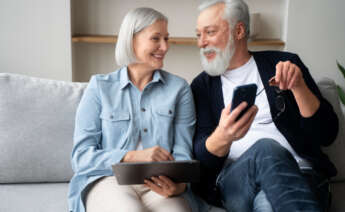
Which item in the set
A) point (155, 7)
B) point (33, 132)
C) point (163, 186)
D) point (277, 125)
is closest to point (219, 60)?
point (277, 125)

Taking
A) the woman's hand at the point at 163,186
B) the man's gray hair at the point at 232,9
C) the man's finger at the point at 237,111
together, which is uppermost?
the man's gray hair at the point at 232,9

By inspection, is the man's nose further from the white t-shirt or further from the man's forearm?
the man's forearm

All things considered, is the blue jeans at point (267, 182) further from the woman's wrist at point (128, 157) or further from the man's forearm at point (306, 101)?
the woman's wrist at point (128, 157)

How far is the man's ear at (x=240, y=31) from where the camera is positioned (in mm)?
1872

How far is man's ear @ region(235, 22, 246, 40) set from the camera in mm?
1872

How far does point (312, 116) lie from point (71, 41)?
1709 mm

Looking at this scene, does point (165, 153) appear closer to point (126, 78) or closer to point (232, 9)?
point (126, 78)

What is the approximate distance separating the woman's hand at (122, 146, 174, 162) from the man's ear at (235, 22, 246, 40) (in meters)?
0.68

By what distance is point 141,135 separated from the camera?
165cm

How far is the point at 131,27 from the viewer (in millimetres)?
1659

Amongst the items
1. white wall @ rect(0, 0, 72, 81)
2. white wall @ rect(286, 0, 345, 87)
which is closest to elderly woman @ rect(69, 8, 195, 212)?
white wall @ rect(0, 0, 72, 81)

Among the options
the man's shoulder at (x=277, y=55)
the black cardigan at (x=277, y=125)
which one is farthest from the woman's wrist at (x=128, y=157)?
the man's shoulder at (x=277, y=55)

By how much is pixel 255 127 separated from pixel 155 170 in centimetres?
58

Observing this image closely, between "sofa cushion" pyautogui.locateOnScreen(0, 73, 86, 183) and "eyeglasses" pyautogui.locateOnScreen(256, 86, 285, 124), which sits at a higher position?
"eyeglasses" pyautogui.locateOnScreen(256, 86, 285, 124)
